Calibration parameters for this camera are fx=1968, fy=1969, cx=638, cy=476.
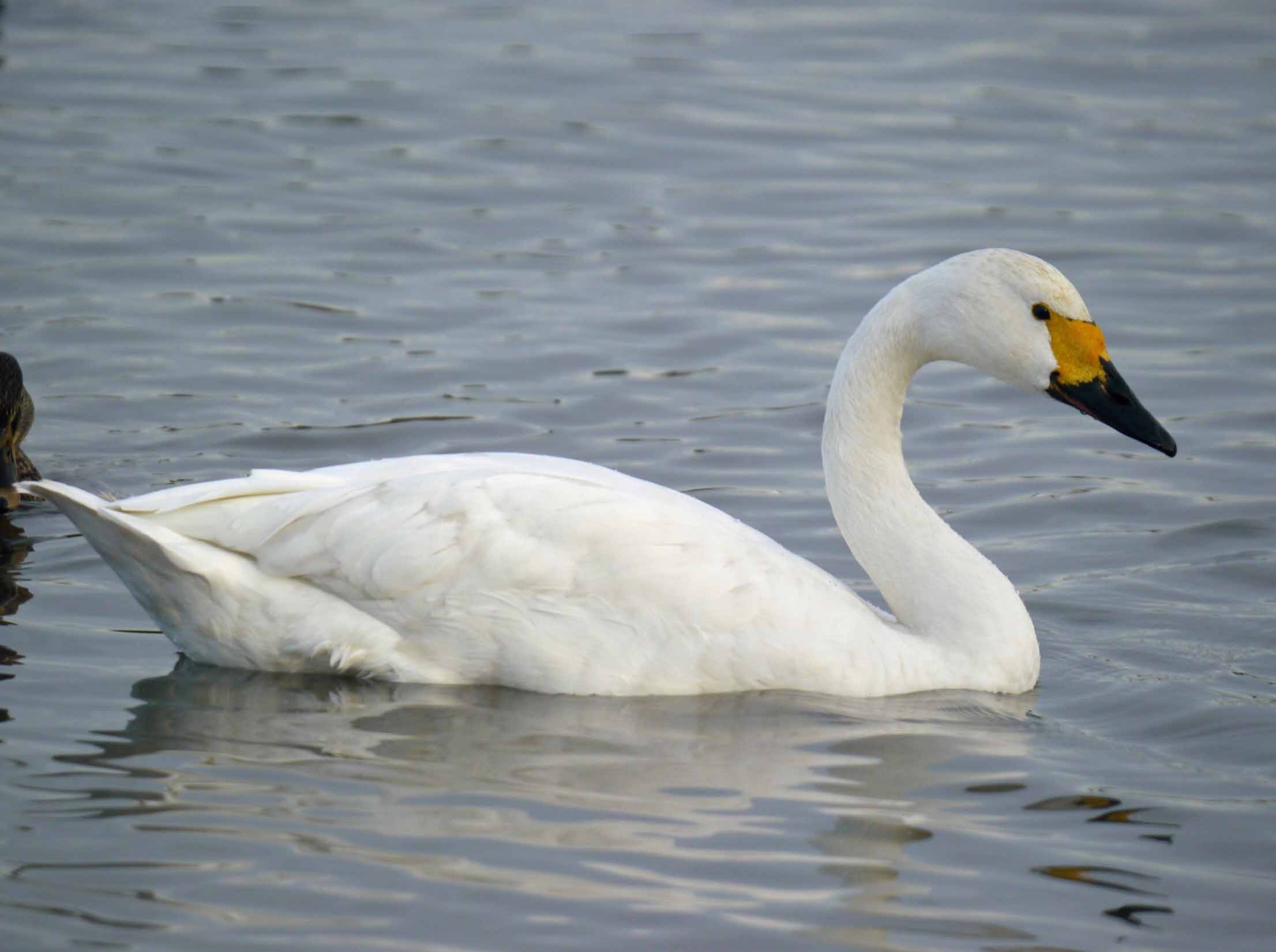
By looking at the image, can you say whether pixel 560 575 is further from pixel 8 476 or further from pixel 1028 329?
pixel 8 476

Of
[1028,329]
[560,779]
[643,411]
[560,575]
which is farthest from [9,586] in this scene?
[1028,329]

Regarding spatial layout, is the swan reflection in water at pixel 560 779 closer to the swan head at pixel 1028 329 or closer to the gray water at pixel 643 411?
the gray water at pixel 643 411

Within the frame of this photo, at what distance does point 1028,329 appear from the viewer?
661 centimetres

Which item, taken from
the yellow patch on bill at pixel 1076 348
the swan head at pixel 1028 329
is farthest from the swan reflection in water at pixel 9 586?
the yellow patch on bill at pixel 1076 348

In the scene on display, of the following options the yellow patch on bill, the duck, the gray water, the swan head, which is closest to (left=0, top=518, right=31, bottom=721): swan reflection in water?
the gray water

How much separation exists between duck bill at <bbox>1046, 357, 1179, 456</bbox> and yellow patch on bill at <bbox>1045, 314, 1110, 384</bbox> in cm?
2

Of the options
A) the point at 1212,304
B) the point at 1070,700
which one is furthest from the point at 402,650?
the point at 1212,304

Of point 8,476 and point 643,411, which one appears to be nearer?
point 8,476

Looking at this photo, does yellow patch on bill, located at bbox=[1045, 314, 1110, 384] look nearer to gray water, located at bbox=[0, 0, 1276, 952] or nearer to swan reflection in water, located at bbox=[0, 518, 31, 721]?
gray water, located at bbox=[0, 0, 1276, 952]

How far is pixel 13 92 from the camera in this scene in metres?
15.3

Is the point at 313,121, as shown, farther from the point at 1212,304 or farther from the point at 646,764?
the point at 646,764

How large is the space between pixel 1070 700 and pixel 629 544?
5.35 ft

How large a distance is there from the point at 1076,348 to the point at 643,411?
361cm

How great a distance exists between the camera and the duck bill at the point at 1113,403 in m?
6.66
